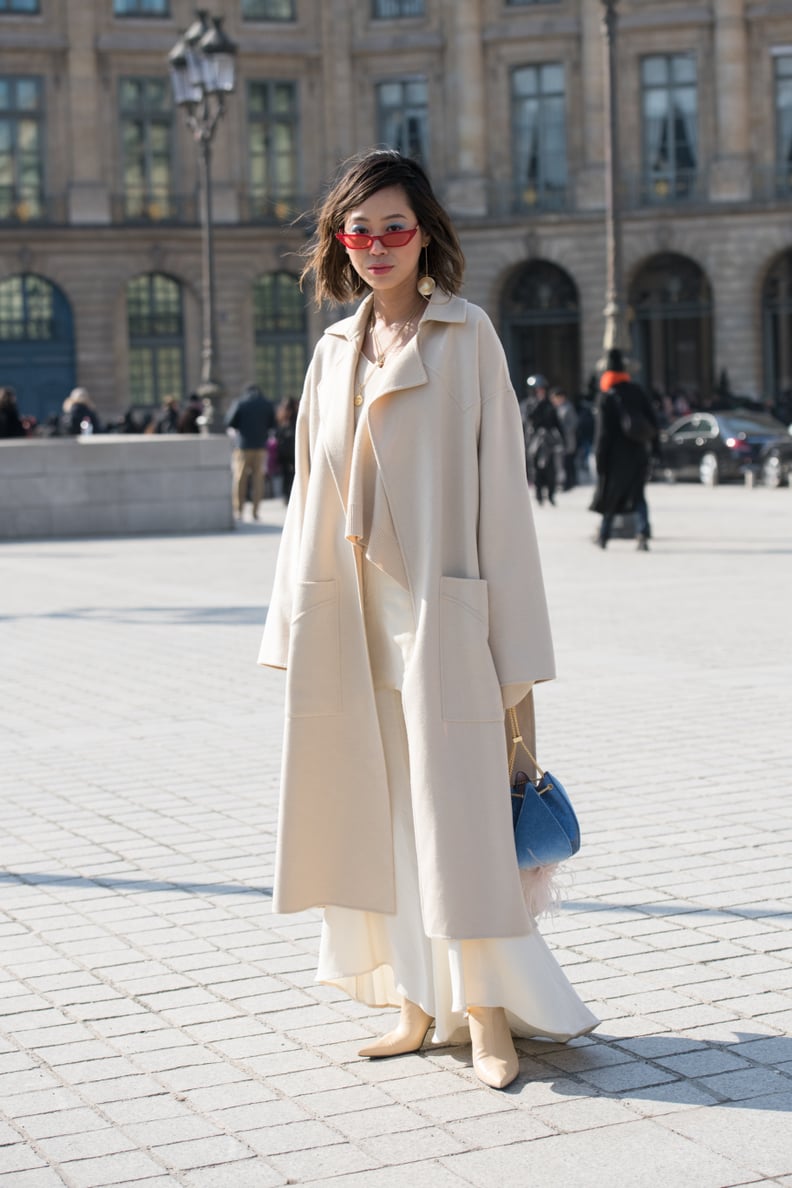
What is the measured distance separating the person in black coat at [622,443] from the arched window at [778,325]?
30.9 m

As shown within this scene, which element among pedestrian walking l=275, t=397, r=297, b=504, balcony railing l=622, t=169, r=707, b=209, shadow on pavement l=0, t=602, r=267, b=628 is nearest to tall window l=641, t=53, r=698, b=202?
balcony railing l=622, t=169, r=707, b=209

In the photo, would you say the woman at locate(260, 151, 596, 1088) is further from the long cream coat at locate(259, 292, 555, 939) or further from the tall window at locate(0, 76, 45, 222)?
the tall window at locate(0, 76, 45, 222)

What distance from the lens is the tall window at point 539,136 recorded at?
4800 cm

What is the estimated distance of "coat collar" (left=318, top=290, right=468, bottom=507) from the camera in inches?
155

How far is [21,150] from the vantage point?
4666 centimetres

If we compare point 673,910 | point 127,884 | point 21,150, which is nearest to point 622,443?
point 127,884

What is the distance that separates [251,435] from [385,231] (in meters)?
20.3

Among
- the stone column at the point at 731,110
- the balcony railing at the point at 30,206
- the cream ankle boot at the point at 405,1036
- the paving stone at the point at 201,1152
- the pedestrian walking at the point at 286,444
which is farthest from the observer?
the stone column at the point at 731,110

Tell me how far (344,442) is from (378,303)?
13.2 inches

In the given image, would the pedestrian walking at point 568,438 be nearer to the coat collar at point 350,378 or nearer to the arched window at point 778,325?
the arched window at point 778,325

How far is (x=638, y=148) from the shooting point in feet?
156

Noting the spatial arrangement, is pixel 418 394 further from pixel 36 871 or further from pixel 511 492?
pixel 36 871

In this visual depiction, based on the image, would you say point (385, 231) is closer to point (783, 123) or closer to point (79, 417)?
point (79, 417)

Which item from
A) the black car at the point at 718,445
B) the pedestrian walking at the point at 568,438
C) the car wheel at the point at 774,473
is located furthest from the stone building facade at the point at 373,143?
the pedestrian walking at the point at 568,438
